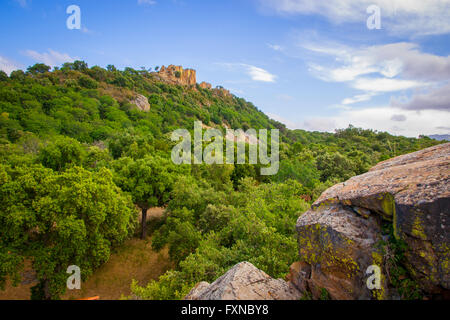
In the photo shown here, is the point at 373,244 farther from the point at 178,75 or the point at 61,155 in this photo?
the point at 178,75

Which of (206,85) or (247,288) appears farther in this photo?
(206,85)

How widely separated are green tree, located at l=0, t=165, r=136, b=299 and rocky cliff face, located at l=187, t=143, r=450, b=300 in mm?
8715

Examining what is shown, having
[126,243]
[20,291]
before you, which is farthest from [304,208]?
[20,291]

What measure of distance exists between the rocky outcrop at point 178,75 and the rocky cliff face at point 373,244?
12966cm

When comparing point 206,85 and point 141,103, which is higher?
point 206,85

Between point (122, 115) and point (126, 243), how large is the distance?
48.3 meters

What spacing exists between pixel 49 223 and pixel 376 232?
14633mm

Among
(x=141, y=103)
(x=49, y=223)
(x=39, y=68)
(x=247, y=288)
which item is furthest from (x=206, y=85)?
(x=247, y=288)

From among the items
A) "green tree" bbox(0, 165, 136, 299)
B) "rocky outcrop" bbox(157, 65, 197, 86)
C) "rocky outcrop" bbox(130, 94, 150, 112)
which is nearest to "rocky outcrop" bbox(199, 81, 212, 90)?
"rocky outcrop" bbox(157, 65, 197, 86)

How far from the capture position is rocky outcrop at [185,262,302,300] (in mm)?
5307

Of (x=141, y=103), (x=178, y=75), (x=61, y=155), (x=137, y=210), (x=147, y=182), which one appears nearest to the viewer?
(x=137, y=210)

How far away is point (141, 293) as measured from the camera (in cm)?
898

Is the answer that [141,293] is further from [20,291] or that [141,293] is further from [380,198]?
[20,291]

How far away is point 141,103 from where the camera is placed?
72.4 meters
